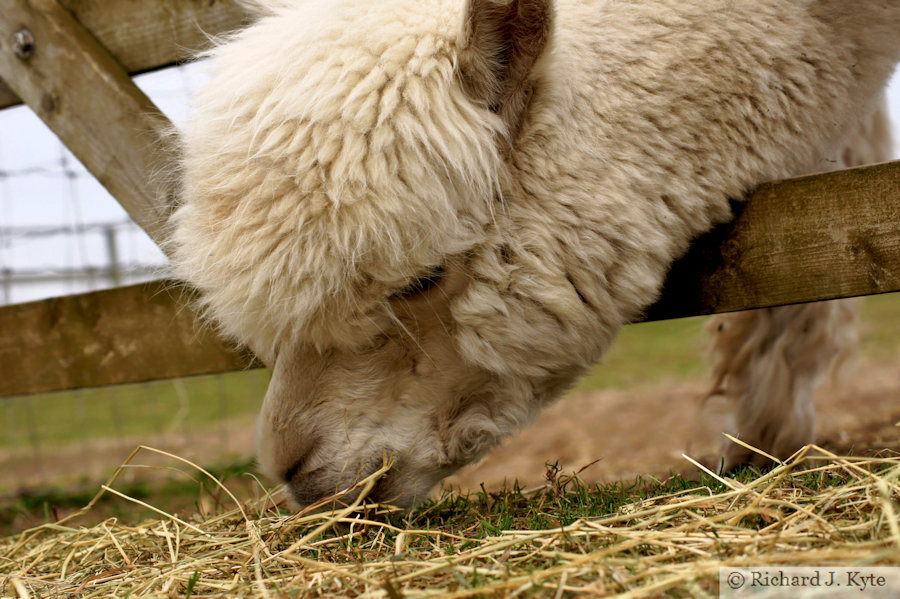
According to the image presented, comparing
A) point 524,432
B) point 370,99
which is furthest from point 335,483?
point 524,432

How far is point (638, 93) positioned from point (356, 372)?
0.97 meters

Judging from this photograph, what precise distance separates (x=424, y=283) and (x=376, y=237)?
20 cm

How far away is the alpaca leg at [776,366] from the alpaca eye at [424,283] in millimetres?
1607

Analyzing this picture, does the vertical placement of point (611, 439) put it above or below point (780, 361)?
below

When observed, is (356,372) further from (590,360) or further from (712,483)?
(712,483)

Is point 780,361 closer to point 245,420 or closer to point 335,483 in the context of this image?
point 335,483

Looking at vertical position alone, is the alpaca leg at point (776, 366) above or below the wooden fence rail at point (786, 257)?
below

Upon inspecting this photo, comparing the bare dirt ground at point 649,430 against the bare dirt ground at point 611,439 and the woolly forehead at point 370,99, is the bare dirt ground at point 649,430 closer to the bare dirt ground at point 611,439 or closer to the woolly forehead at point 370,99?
the bare dirt ground at point 611,439

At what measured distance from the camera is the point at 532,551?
1.49 meters

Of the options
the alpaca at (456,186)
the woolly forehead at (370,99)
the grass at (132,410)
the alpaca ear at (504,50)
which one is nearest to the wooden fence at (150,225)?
the alpaca at (456,186)

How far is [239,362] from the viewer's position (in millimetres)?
2574

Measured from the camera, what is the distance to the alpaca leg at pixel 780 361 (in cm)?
302
